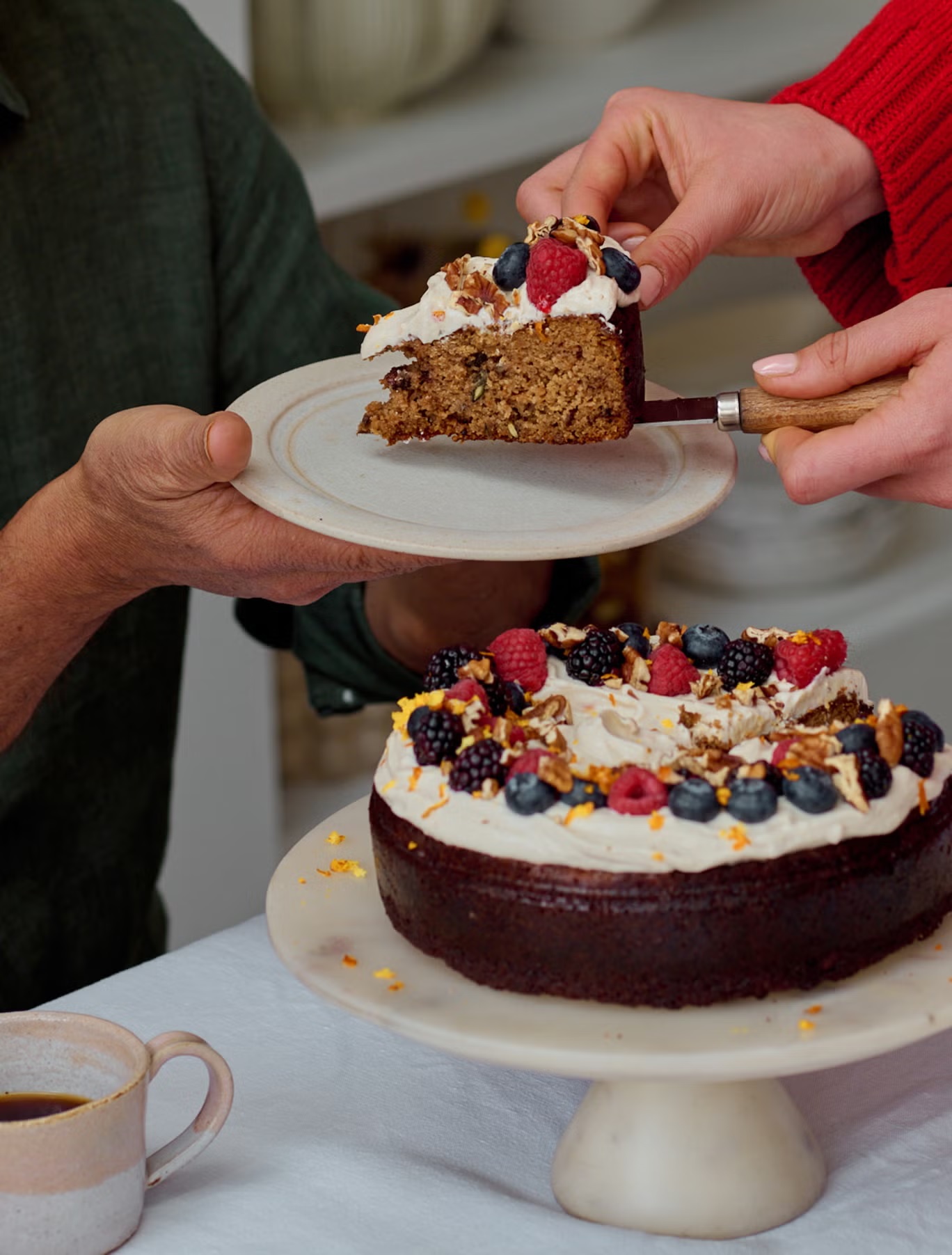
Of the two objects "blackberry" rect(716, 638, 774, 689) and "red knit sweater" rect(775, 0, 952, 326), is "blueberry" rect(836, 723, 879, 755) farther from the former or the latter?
"red knit sweater" rect(775, 0, 952, 326)

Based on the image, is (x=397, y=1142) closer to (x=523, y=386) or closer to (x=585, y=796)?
(x=585, y=796)

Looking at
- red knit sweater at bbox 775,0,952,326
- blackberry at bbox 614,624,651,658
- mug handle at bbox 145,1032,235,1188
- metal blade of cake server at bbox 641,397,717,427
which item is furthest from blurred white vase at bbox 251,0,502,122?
mug handle at bbox 145,1032,235,1188

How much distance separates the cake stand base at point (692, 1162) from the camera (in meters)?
1.11

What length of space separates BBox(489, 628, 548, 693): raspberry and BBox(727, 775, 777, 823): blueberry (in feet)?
0.84

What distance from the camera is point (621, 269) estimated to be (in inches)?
53.2

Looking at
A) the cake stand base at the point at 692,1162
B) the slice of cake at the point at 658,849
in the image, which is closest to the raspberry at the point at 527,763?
the slice of cake at the point at 658,849

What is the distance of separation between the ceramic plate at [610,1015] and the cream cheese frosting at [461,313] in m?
0.51

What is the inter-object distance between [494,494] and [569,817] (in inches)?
13.5

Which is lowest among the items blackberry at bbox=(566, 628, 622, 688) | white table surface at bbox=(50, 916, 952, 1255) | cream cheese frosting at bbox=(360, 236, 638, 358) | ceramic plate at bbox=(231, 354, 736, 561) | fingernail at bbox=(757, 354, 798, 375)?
white table surface at bbox=(50, 916, 952, 1255)

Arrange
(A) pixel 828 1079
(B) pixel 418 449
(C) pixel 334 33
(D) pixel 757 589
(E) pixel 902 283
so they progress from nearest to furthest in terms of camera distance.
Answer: (A) pixel 828 1079 < (B) pixel 418 449 < (E) pixel 902 283 < (C) pixel 334 33 < (D) pixel 757 589

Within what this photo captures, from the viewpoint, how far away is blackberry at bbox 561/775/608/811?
1084 mm

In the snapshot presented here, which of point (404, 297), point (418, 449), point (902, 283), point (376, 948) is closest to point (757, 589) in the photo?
point (404, 297)

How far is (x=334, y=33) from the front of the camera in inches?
90.2

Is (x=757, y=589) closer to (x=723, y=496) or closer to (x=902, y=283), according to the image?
(x=902, y=283)
